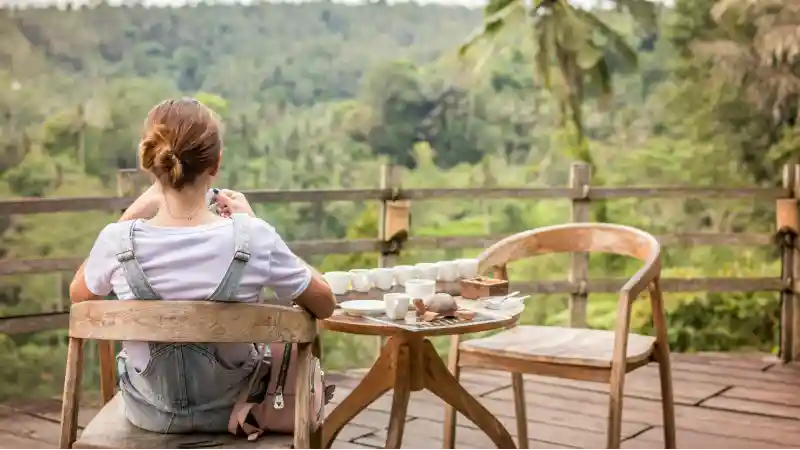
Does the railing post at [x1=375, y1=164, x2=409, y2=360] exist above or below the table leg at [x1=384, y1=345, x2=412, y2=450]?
above

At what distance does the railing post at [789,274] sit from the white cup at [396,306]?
3.13 m

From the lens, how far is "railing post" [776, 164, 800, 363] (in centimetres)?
471

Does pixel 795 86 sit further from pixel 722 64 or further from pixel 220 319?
pixel 220 319

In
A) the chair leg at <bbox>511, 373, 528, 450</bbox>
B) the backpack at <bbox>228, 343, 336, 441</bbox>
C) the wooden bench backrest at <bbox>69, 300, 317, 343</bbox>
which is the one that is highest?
the wooden bench backrest at <bbox>69, 300, 317, 343</bbox>

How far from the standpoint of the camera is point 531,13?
33.6 ft

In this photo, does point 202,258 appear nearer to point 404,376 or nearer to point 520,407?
point 404,376

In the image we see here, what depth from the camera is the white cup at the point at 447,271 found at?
2.53 metres

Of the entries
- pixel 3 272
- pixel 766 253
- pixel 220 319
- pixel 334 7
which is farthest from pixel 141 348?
pixel 334 7

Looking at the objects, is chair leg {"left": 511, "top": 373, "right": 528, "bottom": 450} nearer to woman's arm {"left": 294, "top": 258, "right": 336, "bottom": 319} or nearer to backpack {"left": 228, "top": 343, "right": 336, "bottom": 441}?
backpack {"left": 228, "top": 343, "right": 336, "bottom": 441}

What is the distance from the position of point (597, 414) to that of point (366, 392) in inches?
60.8

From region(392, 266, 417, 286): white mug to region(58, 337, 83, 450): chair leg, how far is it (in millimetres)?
937

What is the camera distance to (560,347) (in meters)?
2.67

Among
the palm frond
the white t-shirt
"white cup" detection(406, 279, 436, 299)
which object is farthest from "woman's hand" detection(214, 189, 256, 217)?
the palm frond

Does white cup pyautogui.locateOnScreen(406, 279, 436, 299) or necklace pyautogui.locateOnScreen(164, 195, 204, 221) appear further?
white cup pyautogui.locateOnScreen(406, 279, 436, 299)
